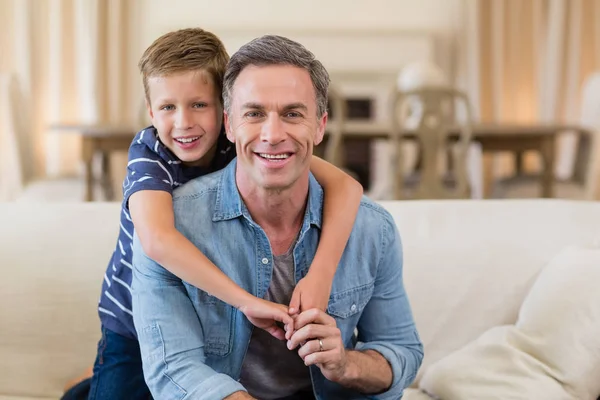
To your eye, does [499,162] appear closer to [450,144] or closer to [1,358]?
[450,144]

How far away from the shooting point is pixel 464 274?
5.75 ft

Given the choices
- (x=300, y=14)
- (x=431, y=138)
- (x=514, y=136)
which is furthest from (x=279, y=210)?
(x=300, y=14)

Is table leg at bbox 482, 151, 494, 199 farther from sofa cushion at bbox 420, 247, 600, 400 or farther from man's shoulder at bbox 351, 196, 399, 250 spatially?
man's shoulder at bbox 351, 196, 399, 250

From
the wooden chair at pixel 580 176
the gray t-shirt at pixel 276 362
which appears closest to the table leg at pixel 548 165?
the wooden chair at pixel 580 176

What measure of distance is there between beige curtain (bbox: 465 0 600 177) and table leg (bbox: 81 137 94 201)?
10.9 ft

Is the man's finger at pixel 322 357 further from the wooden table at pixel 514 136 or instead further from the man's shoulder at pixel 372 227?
the wooden table at pixel 514 136

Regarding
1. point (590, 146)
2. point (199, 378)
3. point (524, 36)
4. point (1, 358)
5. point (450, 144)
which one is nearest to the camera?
point (199, 378)

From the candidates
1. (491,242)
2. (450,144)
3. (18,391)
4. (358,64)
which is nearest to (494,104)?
(358,64)

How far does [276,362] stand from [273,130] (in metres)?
0.45

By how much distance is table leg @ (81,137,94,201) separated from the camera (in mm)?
4305

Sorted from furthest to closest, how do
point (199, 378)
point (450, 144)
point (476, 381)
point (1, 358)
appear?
1. point (450, 144)
2. point (1, 358)
3. point (476, 381)
4. point (199, 378)

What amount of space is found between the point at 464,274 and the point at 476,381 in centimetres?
30

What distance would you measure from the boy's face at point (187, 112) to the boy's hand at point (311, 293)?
33 cm

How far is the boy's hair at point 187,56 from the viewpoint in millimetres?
1372
